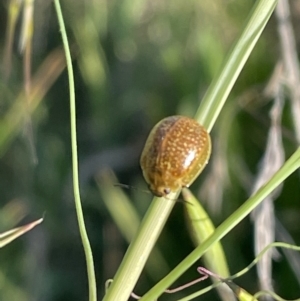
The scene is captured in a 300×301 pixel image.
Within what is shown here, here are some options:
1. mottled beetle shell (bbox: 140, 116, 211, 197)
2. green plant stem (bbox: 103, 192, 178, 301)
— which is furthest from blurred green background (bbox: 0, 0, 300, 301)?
green plant stem (bbox: 103, 192, 178, 301)

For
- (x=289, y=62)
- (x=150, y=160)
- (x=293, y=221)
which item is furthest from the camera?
(x=293, y=221)

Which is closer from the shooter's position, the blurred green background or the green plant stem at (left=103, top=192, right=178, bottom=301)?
the green plant stem at (left=103, top=192, right=178, bottom=301)

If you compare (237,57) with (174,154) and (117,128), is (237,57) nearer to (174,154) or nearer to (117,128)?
(174,154)

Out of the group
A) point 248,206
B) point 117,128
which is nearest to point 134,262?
point 248,206

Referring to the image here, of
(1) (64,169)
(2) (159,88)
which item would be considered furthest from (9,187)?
(2) (159,88)

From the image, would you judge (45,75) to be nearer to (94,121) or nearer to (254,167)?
(94,121)

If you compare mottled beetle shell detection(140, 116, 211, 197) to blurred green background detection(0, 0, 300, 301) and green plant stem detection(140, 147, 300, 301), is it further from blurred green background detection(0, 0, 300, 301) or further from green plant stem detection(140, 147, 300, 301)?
blurred green background detection(0, 0, 300, 301)
